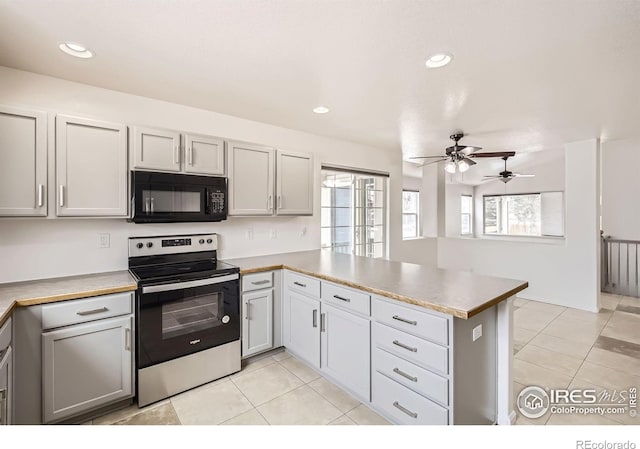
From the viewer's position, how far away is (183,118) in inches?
115

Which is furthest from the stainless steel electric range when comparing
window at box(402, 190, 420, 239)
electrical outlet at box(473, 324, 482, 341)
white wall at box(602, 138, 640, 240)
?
white wall at box(602, 138, 640, 240)

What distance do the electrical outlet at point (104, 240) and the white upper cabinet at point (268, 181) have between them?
3.29ft

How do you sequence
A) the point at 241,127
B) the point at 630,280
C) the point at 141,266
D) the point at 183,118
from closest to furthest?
the point at 141,266
the point at 183,118
the point at 241,127
the point at 630,280

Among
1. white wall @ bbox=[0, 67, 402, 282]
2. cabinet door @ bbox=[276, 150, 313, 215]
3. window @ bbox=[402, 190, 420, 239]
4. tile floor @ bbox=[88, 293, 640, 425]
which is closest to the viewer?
tile floor @ bbox=[88, 293, 640, 425]

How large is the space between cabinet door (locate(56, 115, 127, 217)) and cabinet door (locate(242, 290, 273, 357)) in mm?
1219

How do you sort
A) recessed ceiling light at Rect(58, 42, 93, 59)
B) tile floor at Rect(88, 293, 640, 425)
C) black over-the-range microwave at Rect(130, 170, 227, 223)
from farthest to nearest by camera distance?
black over-the-range microwave at Rect(130, 170, 227, 223) < tile floor at Rect(88, 293, 640, 425) < recessed ceiling light at Rect(58, 42, 93, 59)

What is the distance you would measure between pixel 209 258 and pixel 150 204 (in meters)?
0.79

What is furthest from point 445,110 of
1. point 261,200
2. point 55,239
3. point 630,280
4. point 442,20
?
point 630,280

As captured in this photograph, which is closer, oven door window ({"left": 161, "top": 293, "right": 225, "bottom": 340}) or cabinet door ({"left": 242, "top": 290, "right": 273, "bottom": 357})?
oven door window ({"left": 161, "top": 293, "right": 225, "bottom": 340})

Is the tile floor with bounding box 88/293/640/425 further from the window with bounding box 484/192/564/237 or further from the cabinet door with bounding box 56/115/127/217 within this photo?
the window with bounding box 484/192/564/237

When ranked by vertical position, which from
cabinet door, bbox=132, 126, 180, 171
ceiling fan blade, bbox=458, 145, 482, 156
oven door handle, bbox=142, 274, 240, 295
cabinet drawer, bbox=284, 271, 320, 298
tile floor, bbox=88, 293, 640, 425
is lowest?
tile floor, bbox=88, 293, 640, 425

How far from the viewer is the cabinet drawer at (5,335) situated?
1539 mm

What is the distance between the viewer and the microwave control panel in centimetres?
276
